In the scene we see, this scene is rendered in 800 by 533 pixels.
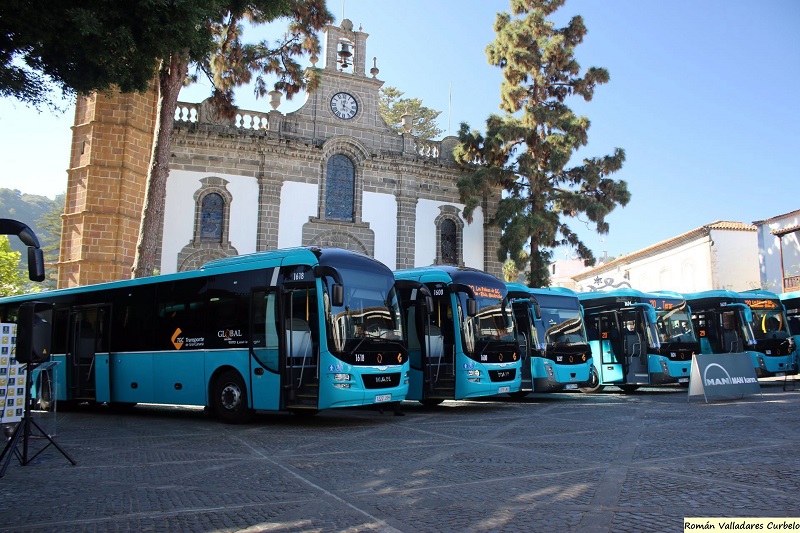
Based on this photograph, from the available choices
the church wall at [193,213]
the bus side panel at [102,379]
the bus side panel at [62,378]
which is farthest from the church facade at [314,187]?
the bus side panel at [102,379]

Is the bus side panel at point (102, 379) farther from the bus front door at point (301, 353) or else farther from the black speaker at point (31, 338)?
the black speaker at point (31, 338)

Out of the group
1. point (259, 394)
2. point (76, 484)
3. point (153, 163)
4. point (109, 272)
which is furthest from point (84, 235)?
point (76, 484)

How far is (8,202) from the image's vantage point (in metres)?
104

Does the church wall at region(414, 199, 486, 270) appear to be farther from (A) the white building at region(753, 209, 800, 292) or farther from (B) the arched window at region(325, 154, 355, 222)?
(A) the white building at region(753, 209, 800, 292)

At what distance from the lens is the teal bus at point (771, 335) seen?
2028cm

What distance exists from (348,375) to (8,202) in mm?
112957

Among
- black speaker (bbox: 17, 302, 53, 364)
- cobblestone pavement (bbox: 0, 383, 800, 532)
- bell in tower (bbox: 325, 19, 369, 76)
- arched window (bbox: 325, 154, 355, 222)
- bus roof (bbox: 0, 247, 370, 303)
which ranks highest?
bell in tower (bbox: 325, 19, 369, 76)

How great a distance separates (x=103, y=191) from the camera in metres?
23.1

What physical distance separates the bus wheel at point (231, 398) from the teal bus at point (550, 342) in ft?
25.0

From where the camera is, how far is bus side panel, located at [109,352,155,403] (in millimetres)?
13164

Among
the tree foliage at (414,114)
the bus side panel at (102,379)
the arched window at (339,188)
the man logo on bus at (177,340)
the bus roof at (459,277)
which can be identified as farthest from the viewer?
the tree foliage at (414,114)

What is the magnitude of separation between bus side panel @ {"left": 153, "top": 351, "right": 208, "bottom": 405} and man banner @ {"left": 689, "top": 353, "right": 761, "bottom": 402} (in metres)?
Answer: 10.5

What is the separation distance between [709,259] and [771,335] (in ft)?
58.5

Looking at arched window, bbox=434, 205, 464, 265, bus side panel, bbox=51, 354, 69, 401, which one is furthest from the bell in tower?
bus side panel, bbox=51, 354, 69, 401
